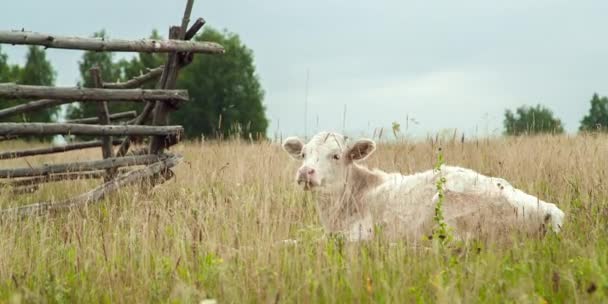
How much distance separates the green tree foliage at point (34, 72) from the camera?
156ft

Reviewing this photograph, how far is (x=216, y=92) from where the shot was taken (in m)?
41.8

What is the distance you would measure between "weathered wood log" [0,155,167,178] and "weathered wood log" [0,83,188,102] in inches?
28.8

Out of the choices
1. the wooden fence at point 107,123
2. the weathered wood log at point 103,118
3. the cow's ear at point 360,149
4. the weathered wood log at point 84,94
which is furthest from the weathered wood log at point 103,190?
the cow's ear at point 360,149

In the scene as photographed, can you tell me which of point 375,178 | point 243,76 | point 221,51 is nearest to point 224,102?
point 243,76

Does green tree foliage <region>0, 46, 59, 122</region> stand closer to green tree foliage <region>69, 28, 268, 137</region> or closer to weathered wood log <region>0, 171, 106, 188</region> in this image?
green tree foliage <region>69, 28, 268, 137</region>

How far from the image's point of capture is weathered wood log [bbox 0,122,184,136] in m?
8.41

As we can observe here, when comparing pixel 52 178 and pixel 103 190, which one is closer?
pixel 103 190

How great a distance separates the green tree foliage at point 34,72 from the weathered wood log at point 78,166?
37377 millimetres

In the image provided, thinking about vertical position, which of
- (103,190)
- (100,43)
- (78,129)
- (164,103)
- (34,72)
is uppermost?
(34,72)

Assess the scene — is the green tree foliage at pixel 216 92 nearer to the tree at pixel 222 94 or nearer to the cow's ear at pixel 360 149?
the tree at pixel 222 94

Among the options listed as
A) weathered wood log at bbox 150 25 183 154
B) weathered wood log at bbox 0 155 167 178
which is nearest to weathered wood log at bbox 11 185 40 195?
weathered wood log at bbox 0 155 167 178

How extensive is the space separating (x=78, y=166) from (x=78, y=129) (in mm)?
443

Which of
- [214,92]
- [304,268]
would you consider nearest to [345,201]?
[304,268]

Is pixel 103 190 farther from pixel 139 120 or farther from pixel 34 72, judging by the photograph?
pixel 34 72
